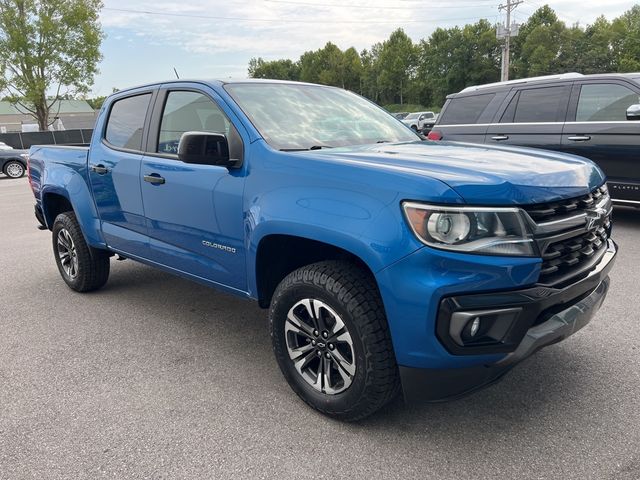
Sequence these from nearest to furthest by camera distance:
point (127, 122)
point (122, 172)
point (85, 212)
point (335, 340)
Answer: point (335, 340) → point (122, 172) → point (127, 122) → point (85, 212)

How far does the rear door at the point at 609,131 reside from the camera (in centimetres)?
618

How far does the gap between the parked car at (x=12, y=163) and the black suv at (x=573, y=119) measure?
684 inches

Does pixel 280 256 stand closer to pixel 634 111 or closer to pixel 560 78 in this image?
pixel 634 111

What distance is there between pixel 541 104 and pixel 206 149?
18.2 feet

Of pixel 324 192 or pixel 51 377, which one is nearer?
pixel 324 192

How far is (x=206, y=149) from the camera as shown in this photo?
2877 mm

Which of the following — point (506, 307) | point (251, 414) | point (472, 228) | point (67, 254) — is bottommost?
point (251, 414)

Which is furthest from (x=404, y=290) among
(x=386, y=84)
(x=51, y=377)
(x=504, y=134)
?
(x=386, y=84)

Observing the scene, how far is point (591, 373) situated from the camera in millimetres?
3051

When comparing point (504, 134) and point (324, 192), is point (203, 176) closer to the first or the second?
point (324, 192)

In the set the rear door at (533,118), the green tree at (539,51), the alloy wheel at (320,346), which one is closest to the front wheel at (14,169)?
the rear door at (533,118)

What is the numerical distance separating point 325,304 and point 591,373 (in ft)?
5.50

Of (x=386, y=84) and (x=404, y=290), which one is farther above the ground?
(x=386, y=84)

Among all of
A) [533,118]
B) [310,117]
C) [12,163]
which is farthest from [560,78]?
[12,163]
